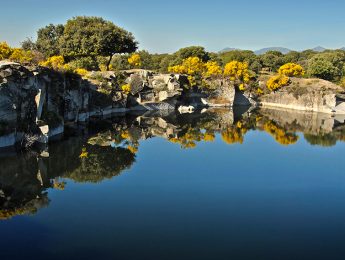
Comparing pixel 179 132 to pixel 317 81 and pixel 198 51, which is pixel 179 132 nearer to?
pixel 317 81

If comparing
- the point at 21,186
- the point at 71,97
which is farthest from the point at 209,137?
the point at 21,186

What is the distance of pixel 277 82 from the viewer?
78.5 m

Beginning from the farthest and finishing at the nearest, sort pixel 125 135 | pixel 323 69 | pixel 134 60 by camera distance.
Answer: pixel 323 69
pixel 134 60
pixel 125 135

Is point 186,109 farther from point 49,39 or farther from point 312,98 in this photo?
point 49,39

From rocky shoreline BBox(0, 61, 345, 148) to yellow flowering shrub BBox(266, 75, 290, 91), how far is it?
1.65 metres

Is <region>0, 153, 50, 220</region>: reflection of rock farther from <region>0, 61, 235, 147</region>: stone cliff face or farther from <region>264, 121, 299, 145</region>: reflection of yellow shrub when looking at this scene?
<region>264, 121, 299, 145</region>: reflection of yellow shrub

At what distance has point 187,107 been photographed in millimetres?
69000

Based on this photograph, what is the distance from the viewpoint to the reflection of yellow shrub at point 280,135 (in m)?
42.7

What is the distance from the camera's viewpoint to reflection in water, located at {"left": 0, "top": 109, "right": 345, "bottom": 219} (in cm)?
2414

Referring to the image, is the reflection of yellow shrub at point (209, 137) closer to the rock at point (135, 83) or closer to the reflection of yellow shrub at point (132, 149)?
the reflection of yellow shrub at point (132, 149)

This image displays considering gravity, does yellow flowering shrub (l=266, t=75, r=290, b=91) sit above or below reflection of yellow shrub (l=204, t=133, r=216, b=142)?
above

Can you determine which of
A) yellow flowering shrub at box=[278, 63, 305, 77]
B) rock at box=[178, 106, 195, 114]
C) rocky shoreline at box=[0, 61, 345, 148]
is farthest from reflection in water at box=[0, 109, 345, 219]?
yellow flowering shrub at box=[278, 63, 305, 77]

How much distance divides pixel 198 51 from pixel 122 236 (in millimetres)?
80737

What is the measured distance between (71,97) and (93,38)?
869 inches
